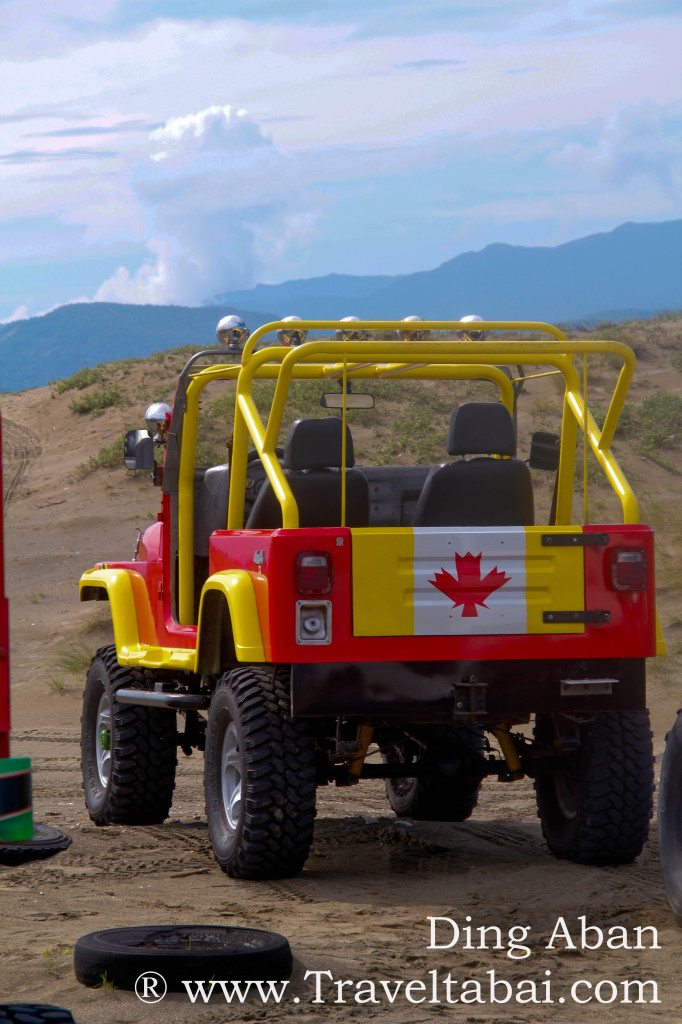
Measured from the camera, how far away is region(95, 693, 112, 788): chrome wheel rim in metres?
8.41

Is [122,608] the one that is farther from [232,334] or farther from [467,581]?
[467,581]

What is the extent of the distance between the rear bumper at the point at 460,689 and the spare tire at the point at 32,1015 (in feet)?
8.42

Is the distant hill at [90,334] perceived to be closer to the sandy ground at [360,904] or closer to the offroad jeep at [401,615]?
the sandy ground at [360,904]

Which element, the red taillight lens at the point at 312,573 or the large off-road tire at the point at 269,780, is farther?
the large off-road tire at the point at 269,780

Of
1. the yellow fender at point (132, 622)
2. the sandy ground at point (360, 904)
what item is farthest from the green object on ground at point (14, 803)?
the yellow fender at point (132, 622)

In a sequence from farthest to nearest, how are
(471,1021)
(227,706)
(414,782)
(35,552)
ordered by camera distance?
1. (35,552)
2. (414,782)
3. (227,706)
4. (471,1021)

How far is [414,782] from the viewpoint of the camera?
827 cm

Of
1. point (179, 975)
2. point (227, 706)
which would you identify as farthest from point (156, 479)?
point (179, 975)

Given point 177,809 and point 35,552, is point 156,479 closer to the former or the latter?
point 177,809

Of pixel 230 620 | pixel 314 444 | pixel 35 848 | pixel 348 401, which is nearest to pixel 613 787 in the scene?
pixel 230 620

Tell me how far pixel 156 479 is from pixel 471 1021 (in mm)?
4448

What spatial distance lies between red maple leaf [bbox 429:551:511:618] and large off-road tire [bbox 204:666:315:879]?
84 centimetres

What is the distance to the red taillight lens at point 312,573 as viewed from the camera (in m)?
6.03

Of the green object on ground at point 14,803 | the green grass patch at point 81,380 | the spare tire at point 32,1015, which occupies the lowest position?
the spare tire at point 32,1015
